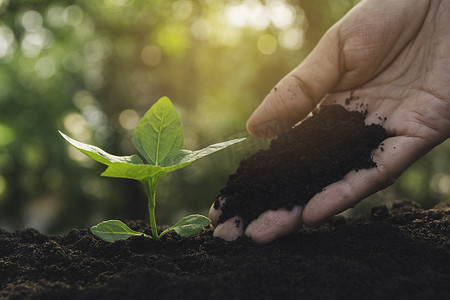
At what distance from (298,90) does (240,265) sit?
4.76 feet

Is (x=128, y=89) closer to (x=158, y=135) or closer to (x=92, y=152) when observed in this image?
(x=158, y=135)

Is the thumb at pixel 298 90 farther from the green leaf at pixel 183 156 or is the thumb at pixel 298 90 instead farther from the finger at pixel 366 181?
the green leaf at pixel 183 156

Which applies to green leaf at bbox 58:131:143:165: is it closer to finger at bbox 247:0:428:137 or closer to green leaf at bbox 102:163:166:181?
green leaf at bbox 102:163:166:181

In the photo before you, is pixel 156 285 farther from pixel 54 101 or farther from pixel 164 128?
pixel 54 101

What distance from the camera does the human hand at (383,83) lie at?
1.88 metres

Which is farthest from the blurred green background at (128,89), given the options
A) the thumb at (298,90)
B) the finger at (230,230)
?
the finger at (230,230)

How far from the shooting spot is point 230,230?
1769mm

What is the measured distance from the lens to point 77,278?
1.38m

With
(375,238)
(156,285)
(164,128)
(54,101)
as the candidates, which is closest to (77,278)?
(156,285)

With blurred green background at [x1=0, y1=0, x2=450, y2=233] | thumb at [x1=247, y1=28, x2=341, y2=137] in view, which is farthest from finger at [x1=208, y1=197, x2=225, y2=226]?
blurred green background at [x1=0, y1=0, x2=450, y2=233]

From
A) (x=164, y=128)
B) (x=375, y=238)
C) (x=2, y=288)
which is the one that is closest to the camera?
(x=2, y=288)

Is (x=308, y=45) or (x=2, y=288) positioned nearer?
(x=2, y=288)

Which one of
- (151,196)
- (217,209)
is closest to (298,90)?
(217,209)

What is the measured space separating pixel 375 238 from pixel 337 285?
510 mm
